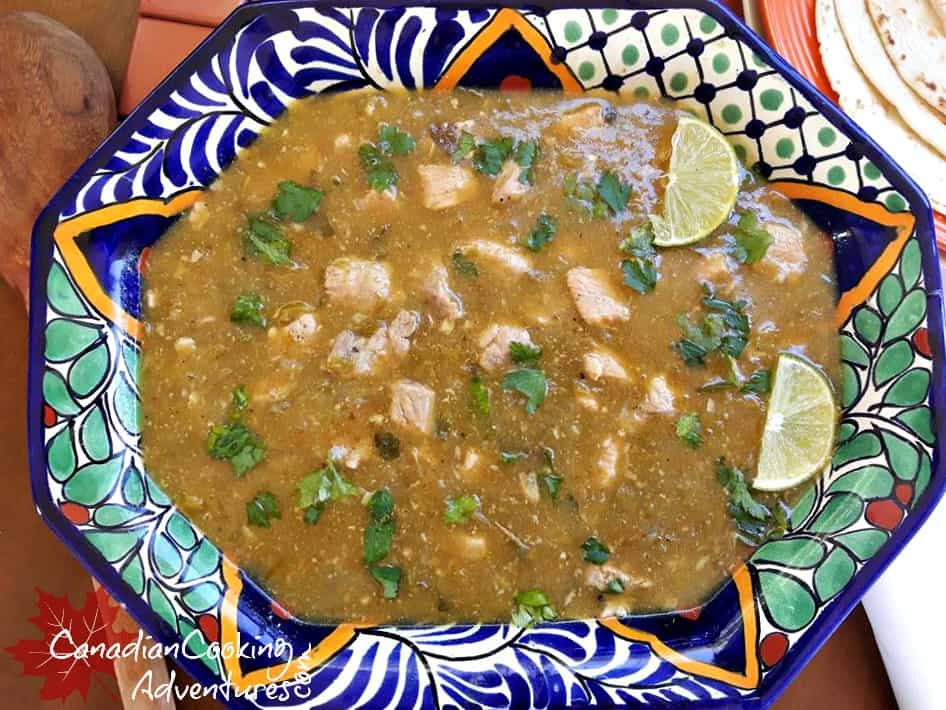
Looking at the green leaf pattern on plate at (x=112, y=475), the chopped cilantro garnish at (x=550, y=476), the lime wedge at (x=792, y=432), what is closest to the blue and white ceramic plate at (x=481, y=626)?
the green leaf pattern on plate at (x=112, y=475)

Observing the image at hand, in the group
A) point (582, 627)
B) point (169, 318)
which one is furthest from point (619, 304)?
point (169, 318)

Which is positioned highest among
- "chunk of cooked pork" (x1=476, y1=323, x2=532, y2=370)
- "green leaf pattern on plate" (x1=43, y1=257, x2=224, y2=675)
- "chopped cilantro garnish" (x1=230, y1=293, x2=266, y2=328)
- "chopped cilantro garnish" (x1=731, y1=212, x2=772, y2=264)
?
"chopped cilantro garnish" (x1=731, y1=212, x2=772, y2=264)

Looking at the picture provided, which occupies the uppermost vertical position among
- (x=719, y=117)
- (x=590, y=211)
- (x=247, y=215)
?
(x=719, y=117)

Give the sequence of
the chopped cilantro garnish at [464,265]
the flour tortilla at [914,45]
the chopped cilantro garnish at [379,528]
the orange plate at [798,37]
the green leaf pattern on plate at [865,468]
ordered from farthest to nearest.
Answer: the flour tortilla at [914,45], the orange plate at [798,37], the chopped cilantro garnish at [464,265], the chopped cilantro garnish at [379,528], the green leaf pattern on plate at [865,468]

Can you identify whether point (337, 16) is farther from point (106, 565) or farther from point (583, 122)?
point (106, 565)

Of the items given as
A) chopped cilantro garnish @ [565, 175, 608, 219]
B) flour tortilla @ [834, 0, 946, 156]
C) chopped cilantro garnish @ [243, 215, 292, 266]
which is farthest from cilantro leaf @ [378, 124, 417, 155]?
flour tortilla @ [834, 0, 946, 156]

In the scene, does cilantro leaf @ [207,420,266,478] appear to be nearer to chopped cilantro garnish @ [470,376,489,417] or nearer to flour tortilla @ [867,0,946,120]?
chopped cilantro garnish @ [470,376,489,417]

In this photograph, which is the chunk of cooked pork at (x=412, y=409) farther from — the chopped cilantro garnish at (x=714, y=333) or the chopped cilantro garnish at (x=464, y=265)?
the chopped cilantro garnish at (x=714, y=333)
